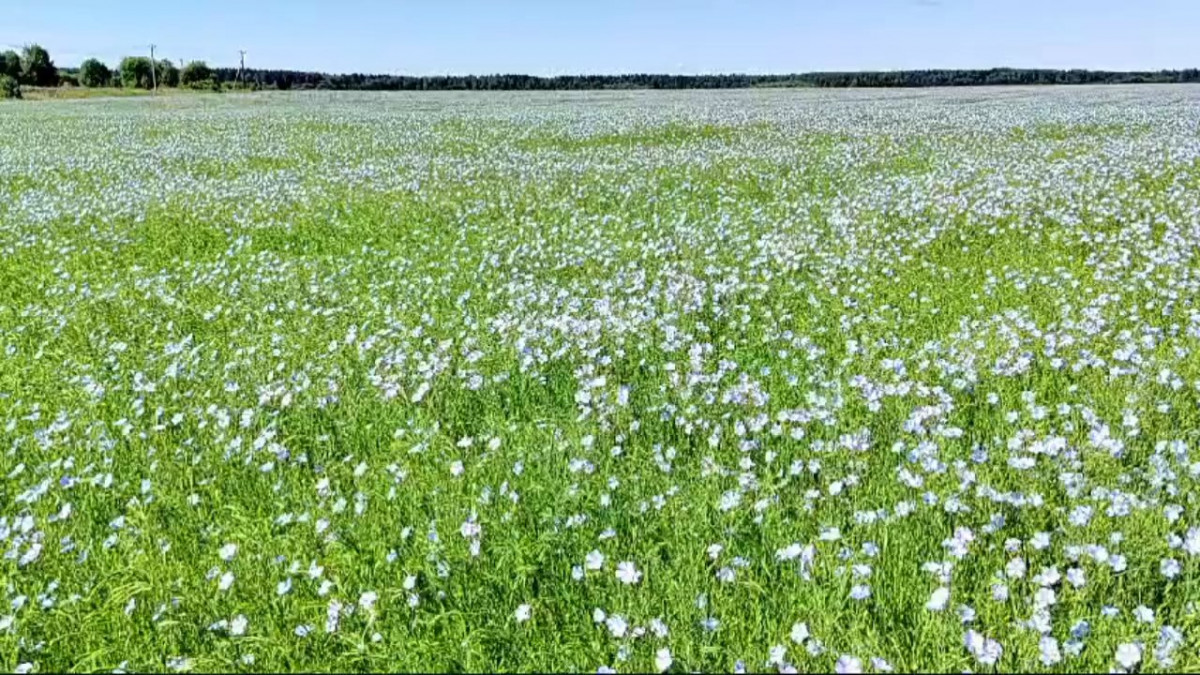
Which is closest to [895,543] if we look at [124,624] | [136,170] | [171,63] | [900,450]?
[900,450]

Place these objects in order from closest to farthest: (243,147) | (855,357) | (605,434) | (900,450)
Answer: (900,450)
(605,434)
(855,357)
(243,147)

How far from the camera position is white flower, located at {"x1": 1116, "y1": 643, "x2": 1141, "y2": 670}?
2.59 m

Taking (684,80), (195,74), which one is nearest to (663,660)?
(684,80)

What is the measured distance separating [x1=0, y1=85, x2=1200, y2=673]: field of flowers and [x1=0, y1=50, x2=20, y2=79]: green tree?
389 feet

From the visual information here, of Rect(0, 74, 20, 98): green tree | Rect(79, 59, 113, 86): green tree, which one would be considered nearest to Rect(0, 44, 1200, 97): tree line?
Rect(79, 59, 113, 86): green tree

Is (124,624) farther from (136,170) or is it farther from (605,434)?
(136,170)

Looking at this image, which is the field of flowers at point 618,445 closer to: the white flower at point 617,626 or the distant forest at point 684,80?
the white flower at point 617,626

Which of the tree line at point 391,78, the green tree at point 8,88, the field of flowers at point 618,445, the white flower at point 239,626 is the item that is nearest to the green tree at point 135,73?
the tree line at point 391,78

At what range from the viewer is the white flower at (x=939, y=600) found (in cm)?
288

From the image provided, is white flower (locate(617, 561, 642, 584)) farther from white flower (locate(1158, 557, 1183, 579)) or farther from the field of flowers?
white flower (locate(1158, 557, 1183, 579))

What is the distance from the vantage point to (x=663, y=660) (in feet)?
8.98

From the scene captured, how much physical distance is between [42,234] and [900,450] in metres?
11.8

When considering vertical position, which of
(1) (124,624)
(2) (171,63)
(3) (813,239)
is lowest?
(1) (124,624)

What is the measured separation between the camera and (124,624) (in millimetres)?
3305
